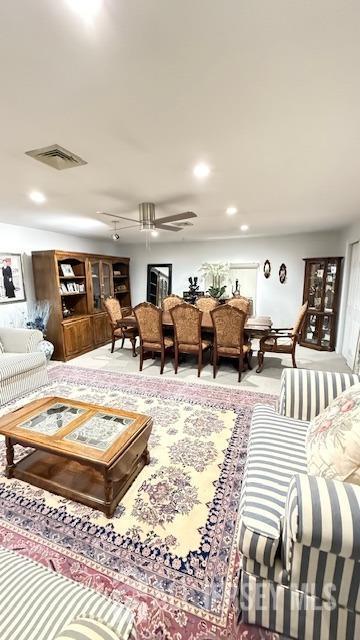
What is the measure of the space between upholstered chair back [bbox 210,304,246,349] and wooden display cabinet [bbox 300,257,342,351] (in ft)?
7.02

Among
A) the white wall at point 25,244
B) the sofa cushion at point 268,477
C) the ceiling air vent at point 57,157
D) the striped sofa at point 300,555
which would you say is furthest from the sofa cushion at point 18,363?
the striped sofa at point 300,555

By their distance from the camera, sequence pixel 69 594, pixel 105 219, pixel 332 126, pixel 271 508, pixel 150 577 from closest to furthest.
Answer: pixel 69 594 < pixel 271 508 < pixel 150 577 < pixel 332 126 < pixel 105 219

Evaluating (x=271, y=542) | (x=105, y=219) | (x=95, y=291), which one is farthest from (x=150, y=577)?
(x=95, y=291)

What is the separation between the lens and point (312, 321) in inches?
209

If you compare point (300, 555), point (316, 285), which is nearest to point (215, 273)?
point (316, 285)

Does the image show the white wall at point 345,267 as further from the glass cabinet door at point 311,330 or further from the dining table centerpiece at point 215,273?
the dining table centerpiece at point 215,273

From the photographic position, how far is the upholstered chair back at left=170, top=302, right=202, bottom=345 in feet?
11.6

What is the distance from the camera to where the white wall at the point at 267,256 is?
5480mm

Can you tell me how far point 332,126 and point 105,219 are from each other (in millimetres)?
3043

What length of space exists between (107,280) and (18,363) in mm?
3085

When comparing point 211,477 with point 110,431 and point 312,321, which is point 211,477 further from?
point 312,321

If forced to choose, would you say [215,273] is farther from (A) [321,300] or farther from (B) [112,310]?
(B) [112,310]

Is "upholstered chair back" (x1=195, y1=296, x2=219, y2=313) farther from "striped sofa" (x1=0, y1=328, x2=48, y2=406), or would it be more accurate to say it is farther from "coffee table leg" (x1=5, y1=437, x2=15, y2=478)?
"coffee table leg" (x1=5, y1=437, x2=15, y2=478)

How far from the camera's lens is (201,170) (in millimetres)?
2066
